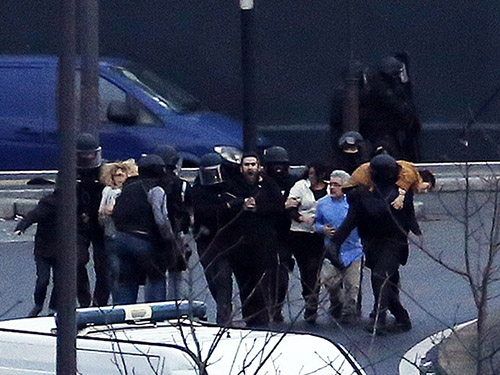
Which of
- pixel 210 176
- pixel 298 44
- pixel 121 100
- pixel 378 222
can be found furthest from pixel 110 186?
pixel 298 44

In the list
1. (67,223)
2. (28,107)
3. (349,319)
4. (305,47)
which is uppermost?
(305,47)

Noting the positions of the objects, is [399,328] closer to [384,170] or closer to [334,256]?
[334,256]

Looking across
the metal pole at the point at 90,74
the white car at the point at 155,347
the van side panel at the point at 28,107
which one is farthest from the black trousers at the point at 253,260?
the van side panel at the point at 28,107

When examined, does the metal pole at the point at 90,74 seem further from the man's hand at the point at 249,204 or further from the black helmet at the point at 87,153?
the man's hand at the point at 249,204

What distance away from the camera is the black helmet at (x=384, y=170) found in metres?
12.0

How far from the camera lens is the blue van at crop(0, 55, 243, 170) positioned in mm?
17172

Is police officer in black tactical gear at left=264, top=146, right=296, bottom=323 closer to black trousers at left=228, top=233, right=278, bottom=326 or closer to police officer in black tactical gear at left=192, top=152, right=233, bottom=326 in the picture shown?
black trousers at left=228, top=233, right=278, bottom=326

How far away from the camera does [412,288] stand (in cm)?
1355

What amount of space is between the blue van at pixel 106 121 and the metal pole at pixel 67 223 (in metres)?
11.7

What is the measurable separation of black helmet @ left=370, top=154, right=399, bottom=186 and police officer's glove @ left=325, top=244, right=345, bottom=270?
25.3 inches

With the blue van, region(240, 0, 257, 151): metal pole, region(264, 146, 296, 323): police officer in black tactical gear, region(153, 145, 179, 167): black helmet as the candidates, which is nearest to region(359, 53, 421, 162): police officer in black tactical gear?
the blue van

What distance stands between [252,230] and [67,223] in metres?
6.90

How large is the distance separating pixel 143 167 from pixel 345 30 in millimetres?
9457

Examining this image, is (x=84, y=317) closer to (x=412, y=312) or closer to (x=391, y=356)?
(x=391, y=356)
